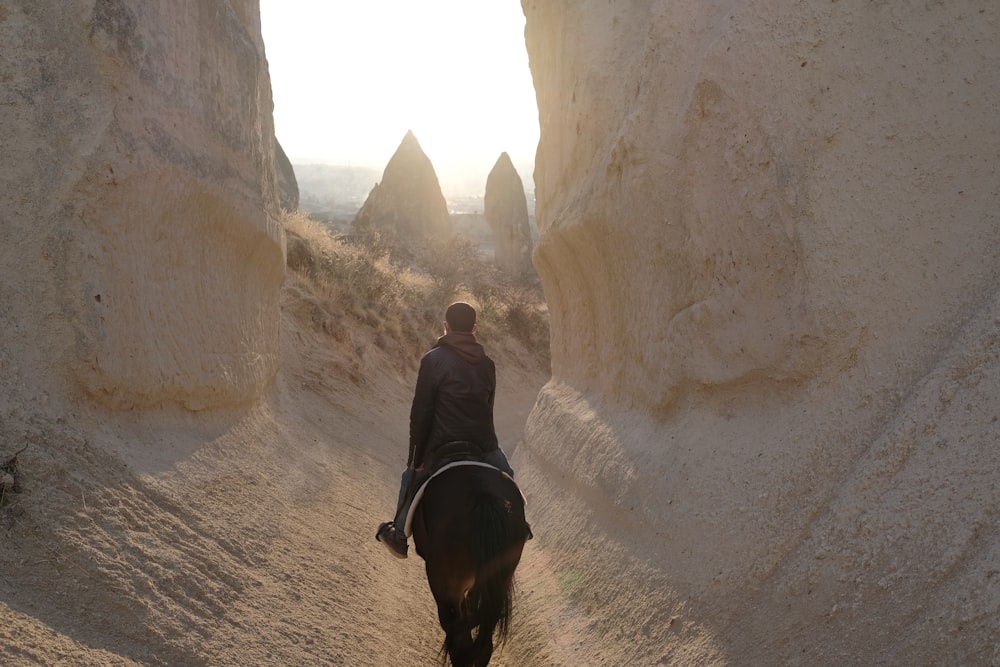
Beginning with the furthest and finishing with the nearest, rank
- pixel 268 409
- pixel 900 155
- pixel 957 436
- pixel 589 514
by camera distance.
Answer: pixel 268 409 → pixel 589 514 → pixel 900 155 → pixel 957 436

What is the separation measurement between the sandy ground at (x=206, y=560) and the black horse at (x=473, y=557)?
0.58 m

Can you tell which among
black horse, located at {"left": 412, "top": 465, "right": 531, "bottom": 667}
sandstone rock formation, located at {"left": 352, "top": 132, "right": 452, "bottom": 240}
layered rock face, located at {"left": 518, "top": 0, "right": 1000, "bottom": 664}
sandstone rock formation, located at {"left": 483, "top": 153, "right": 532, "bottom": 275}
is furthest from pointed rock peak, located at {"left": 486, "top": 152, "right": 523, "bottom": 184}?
black horse, located at {"left": 412, "top": 465, "right": 531, "bottom": 667}

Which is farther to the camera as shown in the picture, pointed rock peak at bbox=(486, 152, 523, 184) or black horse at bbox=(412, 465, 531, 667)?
pointed rock peak at bbox=(486, 152, 523, 184)

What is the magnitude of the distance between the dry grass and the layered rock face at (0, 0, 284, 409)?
6.37 meters

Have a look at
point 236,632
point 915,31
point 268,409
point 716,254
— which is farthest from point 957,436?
point 268,409

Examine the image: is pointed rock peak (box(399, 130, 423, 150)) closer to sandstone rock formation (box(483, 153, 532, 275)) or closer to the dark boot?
sandstone rock formation (box(483, 153, 532, 275))

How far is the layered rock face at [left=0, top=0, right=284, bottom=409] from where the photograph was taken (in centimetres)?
392

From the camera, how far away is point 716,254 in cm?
432

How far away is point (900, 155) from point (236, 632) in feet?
13.5

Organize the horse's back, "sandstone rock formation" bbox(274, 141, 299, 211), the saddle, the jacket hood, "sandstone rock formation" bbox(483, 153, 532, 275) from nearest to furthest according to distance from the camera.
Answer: the horse's back → the saddle → the jacket hood → "sandstone rock formation" bbox(274, 141, 299, 211) → "sandstone rock formation" bbox(483, 153, 532, 275)

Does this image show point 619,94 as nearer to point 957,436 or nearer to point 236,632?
point 957,436

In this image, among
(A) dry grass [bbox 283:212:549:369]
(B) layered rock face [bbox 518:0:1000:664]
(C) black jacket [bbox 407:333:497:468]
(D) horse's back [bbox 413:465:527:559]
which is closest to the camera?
(B) layered rock face [bbox 518:0:1000:664]

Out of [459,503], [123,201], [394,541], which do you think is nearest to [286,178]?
[123,201]

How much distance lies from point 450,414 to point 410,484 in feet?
Answer: 1.74
